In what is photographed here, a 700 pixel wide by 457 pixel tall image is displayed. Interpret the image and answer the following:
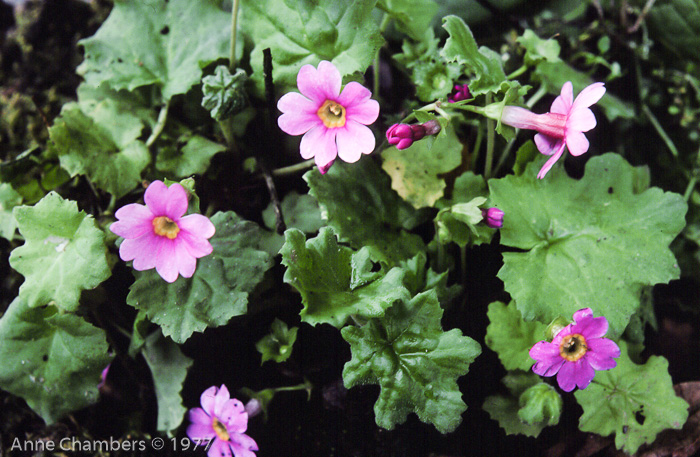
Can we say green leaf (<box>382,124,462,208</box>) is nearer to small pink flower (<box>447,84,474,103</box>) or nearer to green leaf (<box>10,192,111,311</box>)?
small pink flower (<box>447,84,474,103</box>)

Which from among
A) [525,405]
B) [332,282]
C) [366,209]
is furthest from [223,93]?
[525,405]

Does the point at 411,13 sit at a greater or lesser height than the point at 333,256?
greater

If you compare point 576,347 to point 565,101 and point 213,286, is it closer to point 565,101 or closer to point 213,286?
point 565,101

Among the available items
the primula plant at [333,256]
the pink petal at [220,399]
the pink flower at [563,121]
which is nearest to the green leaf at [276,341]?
the primula plant at [333,256]

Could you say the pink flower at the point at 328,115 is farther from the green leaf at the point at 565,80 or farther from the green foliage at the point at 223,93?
the green leaf at the point at 565,80

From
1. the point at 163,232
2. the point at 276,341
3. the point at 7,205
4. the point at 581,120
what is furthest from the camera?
the point at 7,205

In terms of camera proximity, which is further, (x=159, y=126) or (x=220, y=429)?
(x=159, y=126)

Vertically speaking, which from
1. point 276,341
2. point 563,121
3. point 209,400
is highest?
point 563,121

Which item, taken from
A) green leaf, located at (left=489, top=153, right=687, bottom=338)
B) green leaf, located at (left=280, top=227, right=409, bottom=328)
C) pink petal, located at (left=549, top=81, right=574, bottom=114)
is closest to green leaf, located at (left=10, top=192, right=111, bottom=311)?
green leaf, located at (left=280, top=227, right=409, bottom=328)
